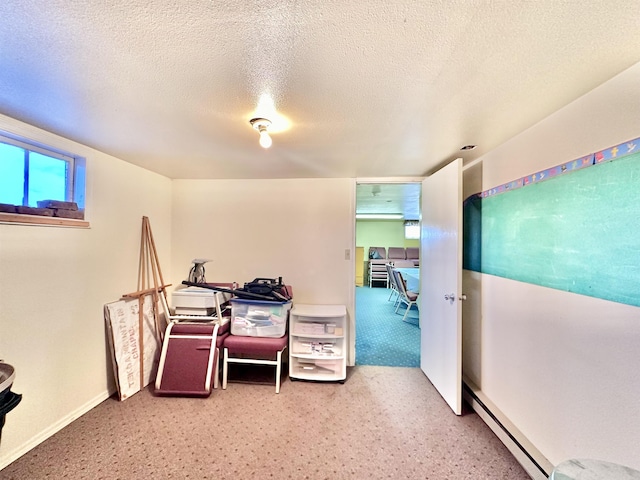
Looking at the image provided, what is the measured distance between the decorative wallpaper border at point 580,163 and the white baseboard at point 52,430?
11.3 ft

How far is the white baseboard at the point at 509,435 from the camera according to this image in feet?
4.88

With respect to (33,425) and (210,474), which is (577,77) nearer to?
(210,474)

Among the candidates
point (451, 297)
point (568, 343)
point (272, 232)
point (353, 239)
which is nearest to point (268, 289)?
point (272, 232)

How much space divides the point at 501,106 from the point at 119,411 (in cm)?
324

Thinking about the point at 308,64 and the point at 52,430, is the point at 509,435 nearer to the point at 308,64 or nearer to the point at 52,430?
the point at 308,64

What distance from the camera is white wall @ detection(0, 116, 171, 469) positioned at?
64.4 inches

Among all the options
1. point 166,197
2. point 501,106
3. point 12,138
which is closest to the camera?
point 501,106

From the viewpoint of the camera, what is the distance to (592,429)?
4.03 feet

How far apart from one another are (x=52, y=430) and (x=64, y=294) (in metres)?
0.89

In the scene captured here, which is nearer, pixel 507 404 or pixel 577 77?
pixel 577 77

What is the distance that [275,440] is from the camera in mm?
1822

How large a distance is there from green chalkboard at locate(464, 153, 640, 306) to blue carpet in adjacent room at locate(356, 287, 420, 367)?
66.3 inches

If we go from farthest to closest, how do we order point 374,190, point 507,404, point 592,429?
1. point 374,190
2. point 507,404
3. point 592,429

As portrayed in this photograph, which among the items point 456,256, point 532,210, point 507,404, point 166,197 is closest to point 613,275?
point 532,210
